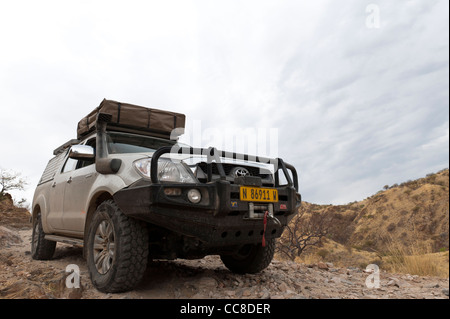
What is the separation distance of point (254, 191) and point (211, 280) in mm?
1186

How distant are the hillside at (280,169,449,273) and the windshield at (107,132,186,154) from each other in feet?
63.2

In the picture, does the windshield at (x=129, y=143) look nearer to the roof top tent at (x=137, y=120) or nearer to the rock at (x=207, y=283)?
the roof top tent at (x=137, y=120)

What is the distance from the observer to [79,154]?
3479 millimetres

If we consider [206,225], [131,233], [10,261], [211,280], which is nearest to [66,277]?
[131,233]

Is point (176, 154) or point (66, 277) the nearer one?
point (176, 154)

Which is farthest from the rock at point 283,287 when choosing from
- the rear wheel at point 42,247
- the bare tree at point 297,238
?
the bare tree at point 297,238

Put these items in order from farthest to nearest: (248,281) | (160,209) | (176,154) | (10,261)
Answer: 1. (10,261)
2. (248,281)
3. (176,154)
4. (160,209)

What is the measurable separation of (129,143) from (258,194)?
6.17 ft

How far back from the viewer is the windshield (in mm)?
3697

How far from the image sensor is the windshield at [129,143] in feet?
12.1

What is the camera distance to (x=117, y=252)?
2805 mm

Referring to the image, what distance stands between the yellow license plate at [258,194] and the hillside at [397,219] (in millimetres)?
19602

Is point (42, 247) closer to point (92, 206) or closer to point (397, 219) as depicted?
point (92, 206)
